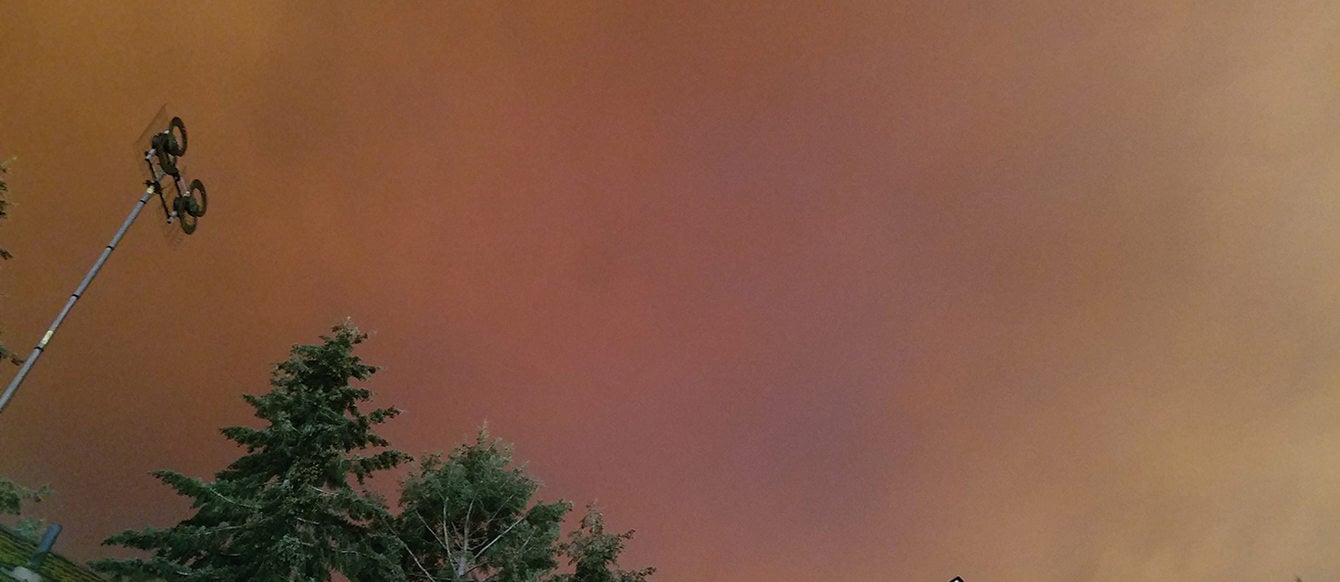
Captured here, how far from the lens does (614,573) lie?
1065 inches

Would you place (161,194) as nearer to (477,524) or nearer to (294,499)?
(294,499)

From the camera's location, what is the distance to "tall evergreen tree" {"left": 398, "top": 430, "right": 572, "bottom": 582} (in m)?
25.4

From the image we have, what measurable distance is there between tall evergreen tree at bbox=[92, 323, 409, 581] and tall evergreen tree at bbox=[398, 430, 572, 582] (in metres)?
2.35

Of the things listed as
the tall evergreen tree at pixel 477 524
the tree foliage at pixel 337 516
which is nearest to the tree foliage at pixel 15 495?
the tree foliage at pixel 337 516

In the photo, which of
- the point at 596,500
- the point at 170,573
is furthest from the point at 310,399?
the point at 596,500

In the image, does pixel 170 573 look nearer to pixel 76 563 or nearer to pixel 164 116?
pixel 164 116

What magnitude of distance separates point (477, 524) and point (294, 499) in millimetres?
7923

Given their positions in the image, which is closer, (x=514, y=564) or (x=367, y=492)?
(x=367, y=492)

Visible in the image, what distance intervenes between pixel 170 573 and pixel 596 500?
1405 centimetres

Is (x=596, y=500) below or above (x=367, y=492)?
above

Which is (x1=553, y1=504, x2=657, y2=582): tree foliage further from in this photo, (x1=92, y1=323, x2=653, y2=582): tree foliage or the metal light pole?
the metal light pole

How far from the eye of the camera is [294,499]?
20.1 m

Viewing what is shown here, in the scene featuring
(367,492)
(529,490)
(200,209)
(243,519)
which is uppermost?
(200,209)

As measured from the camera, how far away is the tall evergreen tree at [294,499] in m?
19.8
